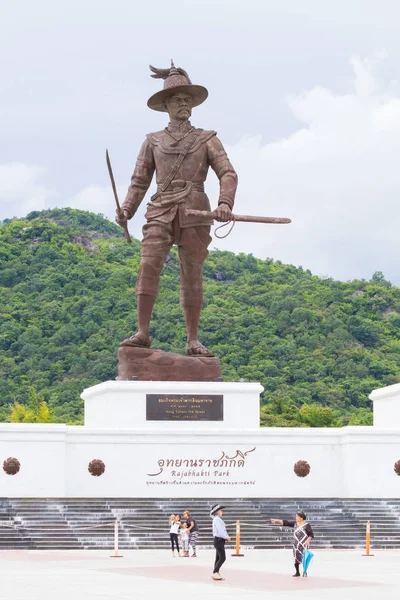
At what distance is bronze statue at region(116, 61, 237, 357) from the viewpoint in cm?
2406

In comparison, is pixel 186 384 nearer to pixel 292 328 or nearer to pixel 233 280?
pixel 292 328

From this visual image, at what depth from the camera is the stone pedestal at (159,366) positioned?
79.2ft

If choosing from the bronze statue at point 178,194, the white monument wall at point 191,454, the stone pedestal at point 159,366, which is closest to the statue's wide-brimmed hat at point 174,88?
the bronze statue at point 178,194

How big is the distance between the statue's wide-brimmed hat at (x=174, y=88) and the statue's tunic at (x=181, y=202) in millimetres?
592

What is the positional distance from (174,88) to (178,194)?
2056mm

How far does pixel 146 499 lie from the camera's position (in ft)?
73.9

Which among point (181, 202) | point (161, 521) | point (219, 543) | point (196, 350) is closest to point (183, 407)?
point (196, 350)

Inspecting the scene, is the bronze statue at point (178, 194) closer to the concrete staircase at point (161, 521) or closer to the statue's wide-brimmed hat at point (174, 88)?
the statue's wide-brimmed hat at point (174, 88)

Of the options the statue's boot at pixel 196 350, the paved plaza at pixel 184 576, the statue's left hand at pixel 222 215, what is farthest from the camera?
the statue's boot at pixel 196 350

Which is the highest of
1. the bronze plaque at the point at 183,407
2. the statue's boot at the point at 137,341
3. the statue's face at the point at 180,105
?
the statue's face at the point at 180,105

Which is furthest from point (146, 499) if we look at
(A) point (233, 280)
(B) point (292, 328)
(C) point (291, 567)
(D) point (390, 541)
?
(A) point (233, 280)

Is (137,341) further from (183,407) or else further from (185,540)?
(185,540)

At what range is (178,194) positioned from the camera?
945 inches

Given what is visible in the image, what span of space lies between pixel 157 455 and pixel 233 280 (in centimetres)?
3816
